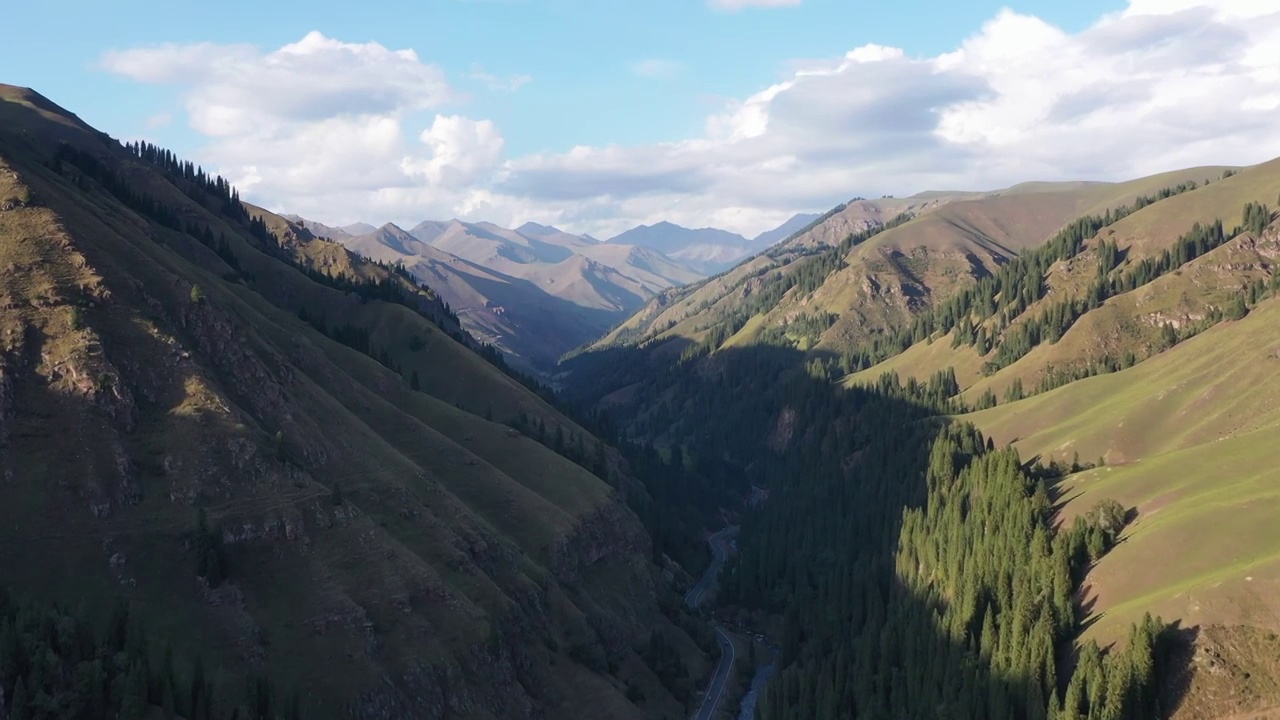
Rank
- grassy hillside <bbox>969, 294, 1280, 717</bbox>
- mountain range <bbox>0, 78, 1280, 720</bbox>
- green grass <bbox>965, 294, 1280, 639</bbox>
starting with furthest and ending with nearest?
green grass <bbox>965, 294, 1280, 639</bbox>, mountain range <bbox>0, 78, 1280, 720</bbox>, grassy hillside <bbox>969, 294, 1280, 717</bbox>

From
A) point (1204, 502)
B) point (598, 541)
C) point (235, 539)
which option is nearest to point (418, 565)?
point (235, 539)

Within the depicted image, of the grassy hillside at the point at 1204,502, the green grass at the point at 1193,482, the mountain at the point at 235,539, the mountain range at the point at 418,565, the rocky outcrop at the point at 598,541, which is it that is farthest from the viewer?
the rocky outcrop at the point at 598,541

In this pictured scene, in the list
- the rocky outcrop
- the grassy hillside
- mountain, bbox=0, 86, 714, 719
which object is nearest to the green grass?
the grassy hillside

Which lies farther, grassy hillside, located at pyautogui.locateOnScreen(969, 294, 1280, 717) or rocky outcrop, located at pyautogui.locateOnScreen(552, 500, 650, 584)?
rocky outcrop, located at pyautogui.locateOnScreen(552, 500, 650, 584)

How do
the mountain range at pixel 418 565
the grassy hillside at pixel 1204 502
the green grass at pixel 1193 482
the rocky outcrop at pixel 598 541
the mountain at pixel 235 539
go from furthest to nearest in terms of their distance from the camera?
the rocky outcrop at pixel 598 541, the green grass at pixel 1193 482, the mountain at pixel 235 539, the mountain range at pixel 418 565, the grassy hillside at pixel 1204 502

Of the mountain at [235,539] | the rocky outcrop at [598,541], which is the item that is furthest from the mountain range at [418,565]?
the rocky outcrop at [598,541]

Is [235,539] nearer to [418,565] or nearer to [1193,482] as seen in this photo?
[418,565]

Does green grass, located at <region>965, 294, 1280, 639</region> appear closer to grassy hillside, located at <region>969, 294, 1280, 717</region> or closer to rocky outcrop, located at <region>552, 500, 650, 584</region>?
grassy hillside, located at <region>969, 294, 1280, 717</region>

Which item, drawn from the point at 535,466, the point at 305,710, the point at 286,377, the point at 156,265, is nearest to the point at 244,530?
the point at 305,710

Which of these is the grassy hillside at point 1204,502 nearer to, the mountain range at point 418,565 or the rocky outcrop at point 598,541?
the mountain range at point 418,565
